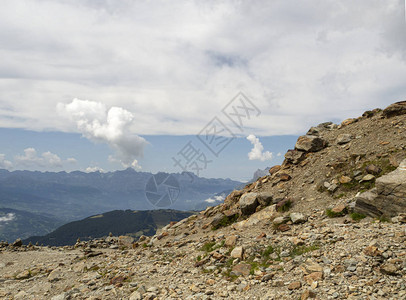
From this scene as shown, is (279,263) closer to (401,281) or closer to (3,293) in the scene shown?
(401,281)

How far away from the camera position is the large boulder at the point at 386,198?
16.5m

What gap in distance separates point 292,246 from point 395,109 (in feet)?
72.9

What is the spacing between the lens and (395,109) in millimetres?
28250

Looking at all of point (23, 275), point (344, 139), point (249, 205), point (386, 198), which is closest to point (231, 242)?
point (249, 205)

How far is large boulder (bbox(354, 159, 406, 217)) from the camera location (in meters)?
16.5

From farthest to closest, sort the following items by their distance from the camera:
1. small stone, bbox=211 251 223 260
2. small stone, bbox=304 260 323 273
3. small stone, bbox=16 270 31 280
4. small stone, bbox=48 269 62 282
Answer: small stone, bbox=16 270 31 280 < small stone, bbox=48 269 62 282 < small stone, bbox=211 251 223 260 < small stone, bbox=304 260 323 273

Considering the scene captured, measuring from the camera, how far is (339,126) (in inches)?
1350

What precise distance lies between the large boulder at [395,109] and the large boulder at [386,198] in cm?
1305

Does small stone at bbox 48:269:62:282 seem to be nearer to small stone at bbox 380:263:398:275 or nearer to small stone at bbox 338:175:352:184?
small stone at bbox 380:263:398:275

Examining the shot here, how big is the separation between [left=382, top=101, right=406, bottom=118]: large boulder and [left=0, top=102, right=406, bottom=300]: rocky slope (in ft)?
0.38

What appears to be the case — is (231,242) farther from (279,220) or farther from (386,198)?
(386,198)

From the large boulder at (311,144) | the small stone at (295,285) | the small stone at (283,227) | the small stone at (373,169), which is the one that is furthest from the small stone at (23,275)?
the small stone at (373,169)

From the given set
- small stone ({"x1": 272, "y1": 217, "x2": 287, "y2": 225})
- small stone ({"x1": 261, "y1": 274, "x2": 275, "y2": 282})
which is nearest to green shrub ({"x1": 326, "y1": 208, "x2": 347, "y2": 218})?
small stone ({"x1": 272, "y1": 217, "x2": 287, "y2": 225})

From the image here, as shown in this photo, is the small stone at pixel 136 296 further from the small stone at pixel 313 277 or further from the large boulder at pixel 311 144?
the large boulder at pixel 311 144
